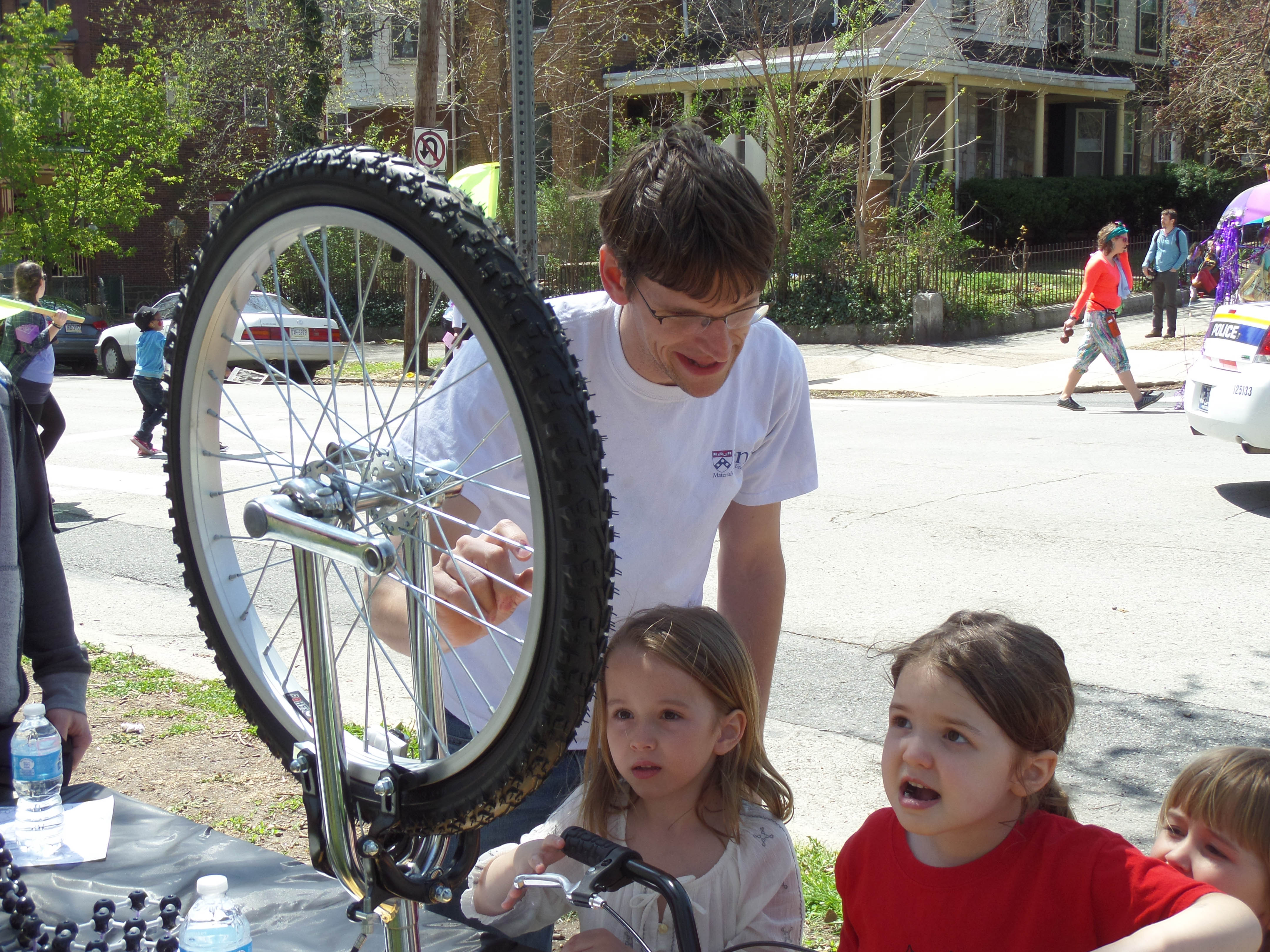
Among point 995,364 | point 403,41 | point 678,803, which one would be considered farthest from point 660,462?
point 403,41

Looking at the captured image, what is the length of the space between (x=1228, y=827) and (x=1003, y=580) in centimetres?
451

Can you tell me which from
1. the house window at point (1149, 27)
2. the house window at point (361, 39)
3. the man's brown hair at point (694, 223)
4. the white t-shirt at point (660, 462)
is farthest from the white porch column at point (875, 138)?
the man's brown hair at point (694, 223)

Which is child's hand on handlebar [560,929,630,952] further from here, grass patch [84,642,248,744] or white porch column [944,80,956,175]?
white porch column [944,80,956,175]

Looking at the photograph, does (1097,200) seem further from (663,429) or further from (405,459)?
(405,459)

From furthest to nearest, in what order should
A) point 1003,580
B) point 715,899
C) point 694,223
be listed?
point 1003,580 → point 715,899 → point 694,223

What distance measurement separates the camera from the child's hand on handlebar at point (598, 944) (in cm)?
185

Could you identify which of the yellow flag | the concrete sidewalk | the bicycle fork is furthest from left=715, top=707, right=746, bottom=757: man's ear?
the concrete sidewalk

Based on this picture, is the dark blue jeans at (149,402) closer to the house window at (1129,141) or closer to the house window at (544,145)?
the house window at (544,145)

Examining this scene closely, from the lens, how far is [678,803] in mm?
2109

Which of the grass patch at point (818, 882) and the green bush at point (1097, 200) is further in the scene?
the green bush at point (1097, 200)

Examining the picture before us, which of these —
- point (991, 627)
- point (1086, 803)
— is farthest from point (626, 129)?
point (991, 627)

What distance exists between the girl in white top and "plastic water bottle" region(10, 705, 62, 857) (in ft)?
2.70

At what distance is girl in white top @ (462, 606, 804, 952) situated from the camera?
2.02m

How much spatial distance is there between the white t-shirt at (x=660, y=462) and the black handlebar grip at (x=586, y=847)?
13.0 inches
